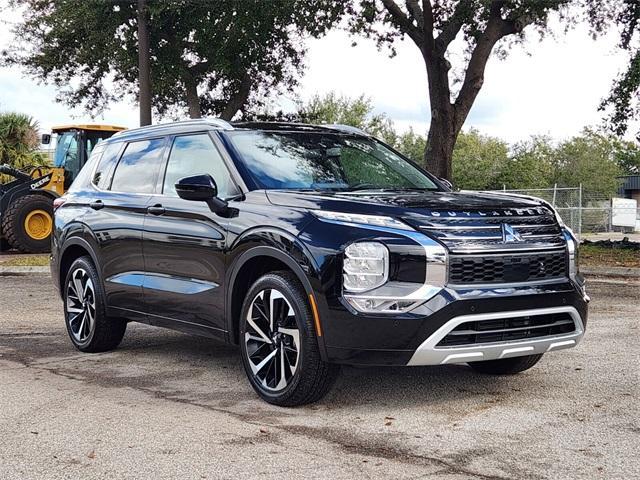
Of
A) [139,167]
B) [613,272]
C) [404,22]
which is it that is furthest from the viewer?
[404,22]

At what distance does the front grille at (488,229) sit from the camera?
5.24m

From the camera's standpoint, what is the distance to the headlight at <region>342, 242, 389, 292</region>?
517cm

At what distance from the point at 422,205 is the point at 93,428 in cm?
239

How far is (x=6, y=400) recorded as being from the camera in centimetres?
600

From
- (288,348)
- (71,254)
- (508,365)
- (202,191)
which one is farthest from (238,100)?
(288,348)

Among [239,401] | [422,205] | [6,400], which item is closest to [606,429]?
[422,205]

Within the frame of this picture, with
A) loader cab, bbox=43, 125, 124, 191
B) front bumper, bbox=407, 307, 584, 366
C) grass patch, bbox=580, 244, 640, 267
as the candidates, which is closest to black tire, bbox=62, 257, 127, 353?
front bumper, bbox=407, 307, 584, 366

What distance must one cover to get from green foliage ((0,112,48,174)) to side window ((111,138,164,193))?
24.4 m

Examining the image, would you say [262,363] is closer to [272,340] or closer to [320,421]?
[272,340]

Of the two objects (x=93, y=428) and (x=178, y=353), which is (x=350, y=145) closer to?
(x=178, y=353)

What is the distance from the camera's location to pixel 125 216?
7277 millimetres

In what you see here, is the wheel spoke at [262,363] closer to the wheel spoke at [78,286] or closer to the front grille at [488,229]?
the front grille at [488,229]

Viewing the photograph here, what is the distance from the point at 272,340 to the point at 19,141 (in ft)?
92.7

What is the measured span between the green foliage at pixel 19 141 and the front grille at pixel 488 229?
27.5 metres
